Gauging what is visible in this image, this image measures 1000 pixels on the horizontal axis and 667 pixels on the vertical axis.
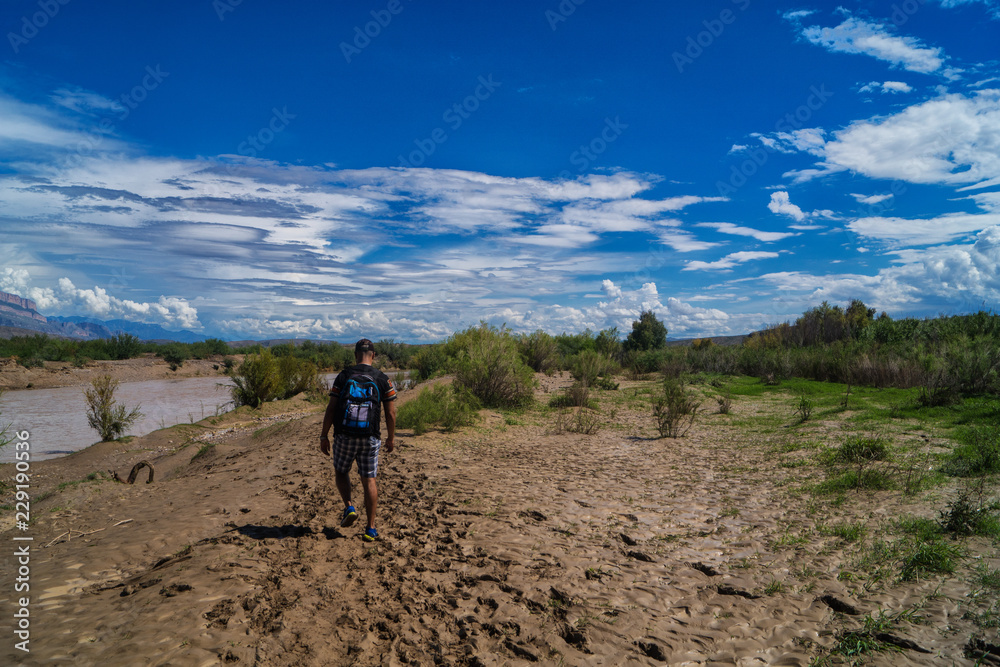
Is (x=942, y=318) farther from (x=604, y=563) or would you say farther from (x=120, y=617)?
(x=120, y=617)

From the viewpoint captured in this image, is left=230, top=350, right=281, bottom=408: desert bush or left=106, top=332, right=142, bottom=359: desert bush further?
left=106, top=332, right=142, bottom=359: desert bush

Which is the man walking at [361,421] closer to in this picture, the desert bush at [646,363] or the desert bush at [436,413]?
the desert bush at [436,413]

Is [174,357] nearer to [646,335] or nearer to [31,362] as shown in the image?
[31,362]

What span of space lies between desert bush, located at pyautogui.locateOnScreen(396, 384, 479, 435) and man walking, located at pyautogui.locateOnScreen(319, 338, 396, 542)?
681 cm

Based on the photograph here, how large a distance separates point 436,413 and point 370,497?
739 centimetres

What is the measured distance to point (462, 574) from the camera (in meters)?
4.60

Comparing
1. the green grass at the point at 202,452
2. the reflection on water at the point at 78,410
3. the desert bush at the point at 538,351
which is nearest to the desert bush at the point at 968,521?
the green grass at the point at 202,452

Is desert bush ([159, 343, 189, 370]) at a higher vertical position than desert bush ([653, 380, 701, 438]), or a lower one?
higher

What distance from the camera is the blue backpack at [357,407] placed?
5238mm

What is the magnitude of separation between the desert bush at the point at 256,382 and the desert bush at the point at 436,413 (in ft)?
32.7

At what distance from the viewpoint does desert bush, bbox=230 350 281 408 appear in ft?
66.7

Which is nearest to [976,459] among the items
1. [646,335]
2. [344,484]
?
[344,484]

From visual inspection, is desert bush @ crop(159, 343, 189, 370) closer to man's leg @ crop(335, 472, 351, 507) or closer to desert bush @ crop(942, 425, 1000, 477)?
man's leg @ crop(335, 472, 351, 507)

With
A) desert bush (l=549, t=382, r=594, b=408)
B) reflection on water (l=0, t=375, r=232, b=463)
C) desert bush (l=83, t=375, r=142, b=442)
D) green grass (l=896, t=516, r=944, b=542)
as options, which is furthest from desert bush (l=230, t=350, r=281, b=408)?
green grass (l=896, t=516, r=944, b=542)
